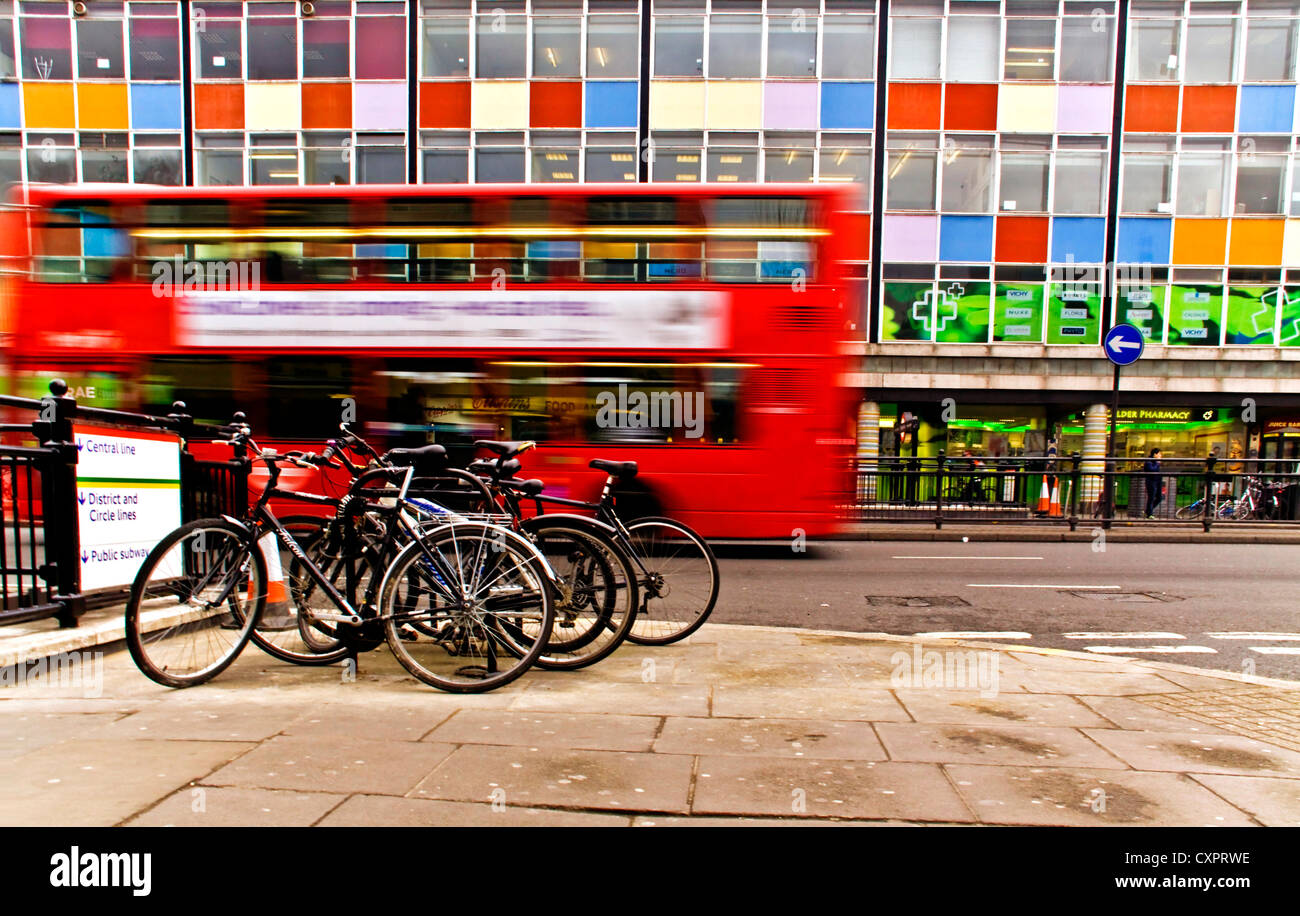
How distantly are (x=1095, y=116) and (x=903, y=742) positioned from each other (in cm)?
2407

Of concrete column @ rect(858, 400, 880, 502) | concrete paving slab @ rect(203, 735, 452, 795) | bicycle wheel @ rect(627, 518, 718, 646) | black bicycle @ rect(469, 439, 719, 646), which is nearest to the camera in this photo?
concrete paving slab @ rect(203, 735, 452, 795)

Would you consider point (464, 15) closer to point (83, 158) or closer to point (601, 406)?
point (83, 158)

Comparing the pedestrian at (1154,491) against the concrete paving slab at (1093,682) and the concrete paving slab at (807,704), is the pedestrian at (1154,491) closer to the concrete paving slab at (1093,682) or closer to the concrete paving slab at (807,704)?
the concrete paving slab at (1093,682)

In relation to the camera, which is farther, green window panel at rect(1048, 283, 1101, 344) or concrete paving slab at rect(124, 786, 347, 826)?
green window panel at rect(1048, 283, 1101, 344)

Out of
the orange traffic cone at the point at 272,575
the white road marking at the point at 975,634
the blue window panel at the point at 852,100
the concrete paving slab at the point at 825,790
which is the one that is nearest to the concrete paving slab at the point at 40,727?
the orange traffic cone at the point at 272,575

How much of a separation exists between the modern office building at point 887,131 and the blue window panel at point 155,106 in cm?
6

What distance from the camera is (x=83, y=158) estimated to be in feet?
72.4

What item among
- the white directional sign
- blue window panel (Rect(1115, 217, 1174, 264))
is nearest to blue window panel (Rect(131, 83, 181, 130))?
the white directional sign

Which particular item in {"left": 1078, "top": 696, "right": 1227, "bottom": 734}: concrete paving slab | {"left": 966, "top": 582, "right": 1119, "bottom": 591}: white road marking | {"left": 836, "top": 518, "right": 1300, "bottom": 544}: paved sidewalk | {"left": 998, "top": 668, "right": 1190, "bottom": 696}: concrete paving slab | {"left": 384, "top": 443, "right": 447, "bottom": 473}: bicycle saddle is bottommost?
{"left": 836, "top": 518, "right": 1300, "bottom": 544}: paved sidewalk

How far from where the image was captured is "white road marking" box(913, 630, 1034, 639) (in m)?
5.73

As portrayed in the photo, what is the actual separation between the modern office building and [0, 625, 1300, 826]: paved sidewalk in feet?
62.6

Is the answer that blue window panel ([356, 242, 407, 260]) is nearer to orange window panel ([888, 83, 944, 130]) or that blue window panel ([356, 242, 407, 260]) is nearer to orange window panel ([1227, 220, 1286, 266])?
orange window panel ([888, 83, 944, 130])

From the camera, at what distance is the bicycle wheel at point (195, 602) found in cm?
357

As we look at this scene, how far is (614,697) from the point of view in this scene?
379 cm
